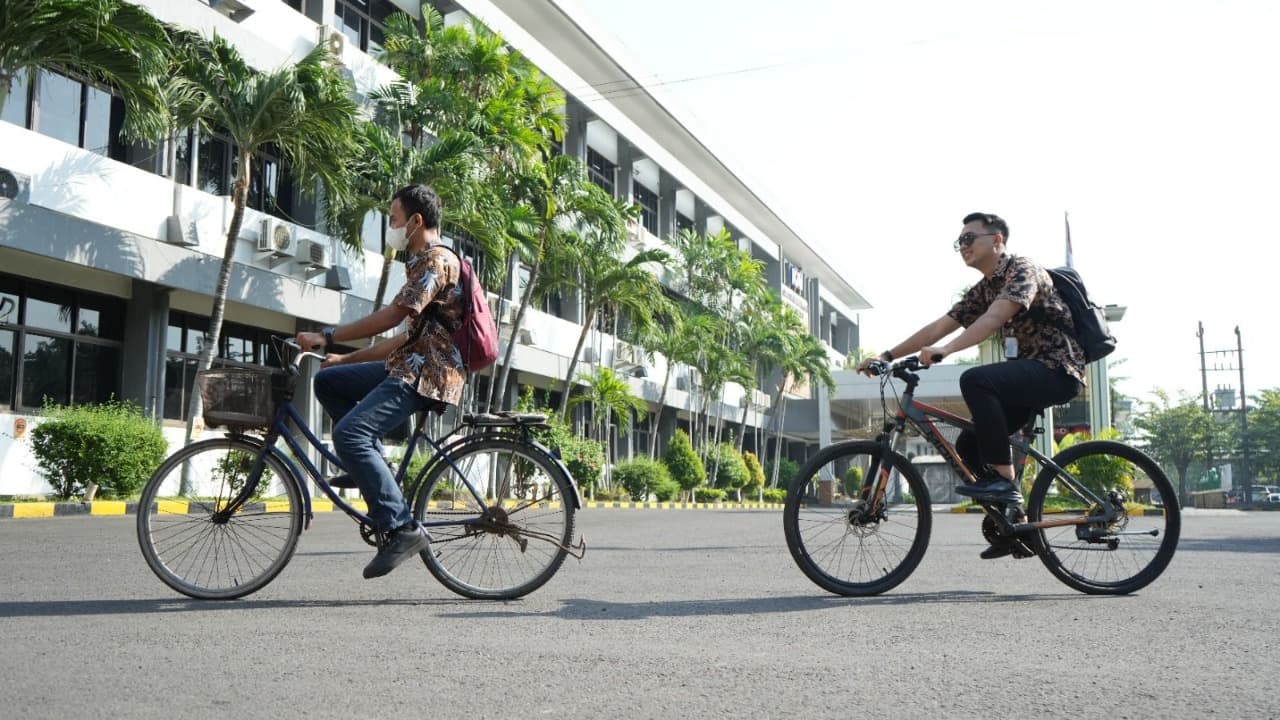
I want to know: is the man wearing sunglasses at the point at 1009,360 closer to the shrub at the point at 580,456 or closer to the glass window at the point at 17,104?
the glass window at the point at 17,104

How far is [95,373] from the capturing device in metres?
19.6

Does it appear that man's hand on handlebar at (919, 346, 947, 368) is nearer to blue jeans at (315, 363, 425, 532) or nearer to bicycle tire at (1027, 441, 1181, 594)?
bicycle tire at (1027, 441, 1181, 594)

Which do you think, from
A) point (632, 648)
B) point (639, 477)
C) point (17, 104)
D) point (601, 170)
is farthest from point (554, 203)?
point (632, 648)

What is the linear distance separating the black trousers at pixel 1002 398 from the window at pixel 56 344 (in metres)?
16.5

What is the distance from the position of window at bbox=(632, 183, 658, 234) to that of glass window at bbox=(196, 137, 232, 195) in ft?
74.1

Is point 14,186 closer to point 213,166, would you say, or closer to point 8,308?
point 8,308

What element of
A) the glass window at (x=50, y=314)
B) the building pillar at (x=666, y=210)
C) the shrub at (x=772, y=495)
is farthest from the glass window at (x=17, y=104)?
the shrub at (x=772, y=495)

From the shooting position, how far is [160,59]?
14.3 metres

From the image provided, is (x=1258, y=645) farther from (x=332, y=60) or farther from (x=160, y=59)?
(x=332, y=60)

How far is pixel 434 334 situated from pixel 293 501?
102 cm

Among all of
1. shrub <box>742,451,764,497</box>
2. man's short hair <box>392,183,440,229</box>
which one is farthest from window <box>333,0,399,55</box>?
shrub <box>742,451,764,497</box>

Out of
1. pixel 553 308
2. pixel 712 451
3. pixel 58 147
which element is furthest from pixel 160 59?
pixel 712 451

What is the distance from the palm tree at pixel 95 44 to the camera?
1305 centimetres

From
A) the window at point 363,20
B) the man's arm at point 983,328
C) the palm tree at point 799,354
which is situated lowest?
the man's arm at point 983,328
